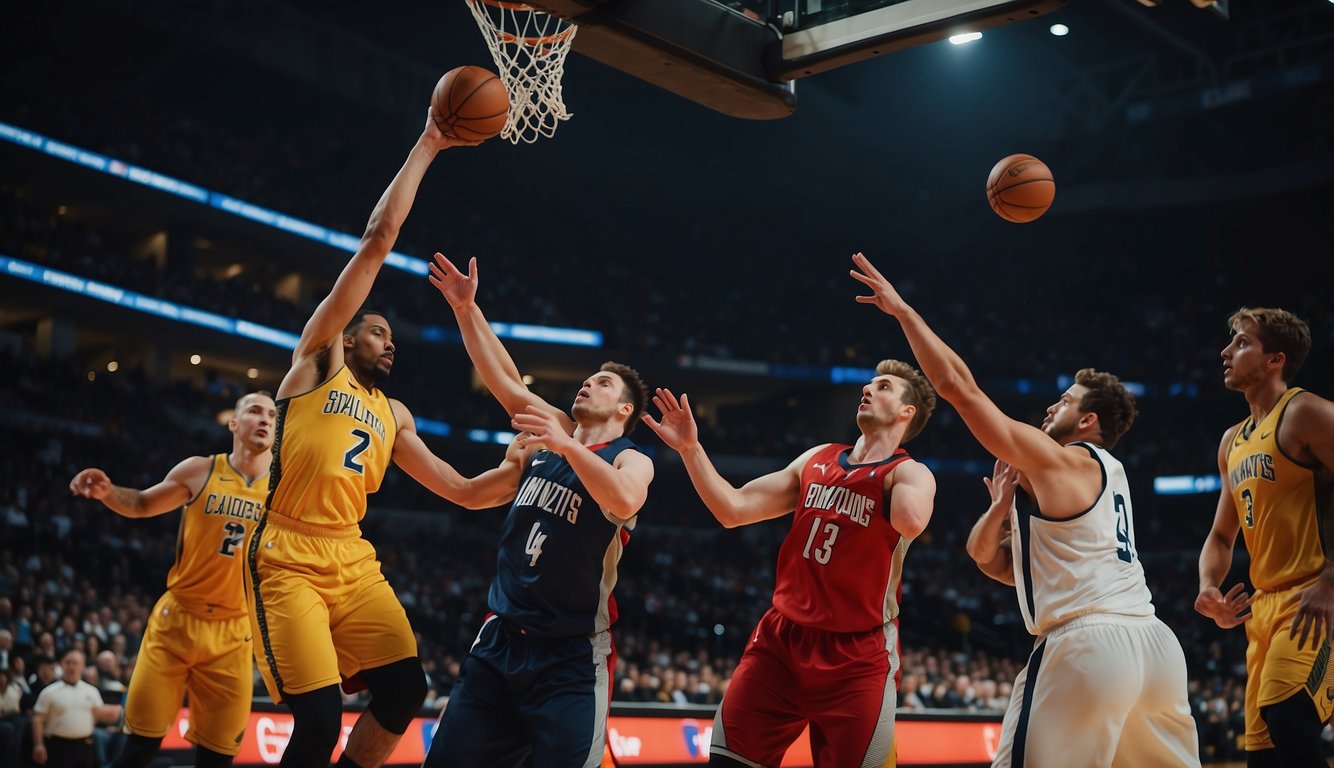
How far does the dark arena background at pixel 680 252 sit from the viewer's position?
24875mm

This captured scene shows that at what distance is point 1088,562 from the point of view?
14.9 ft

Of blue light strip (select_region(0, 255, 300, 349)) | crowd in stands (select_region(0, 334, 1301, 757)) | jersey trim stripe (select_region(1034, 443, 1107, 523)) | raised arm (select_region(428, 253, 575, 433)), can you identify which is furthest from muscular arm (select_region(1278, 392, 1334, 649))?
blue light strip (select_region(0, 255, 300, 349))

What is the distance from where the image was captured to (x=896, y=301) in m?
4.63

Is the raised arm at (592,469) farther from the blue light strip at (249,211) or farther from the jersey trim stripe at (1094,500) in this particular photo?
the blue light strip at (249,211)

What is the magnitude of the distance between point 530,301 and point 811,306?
8.95 meters

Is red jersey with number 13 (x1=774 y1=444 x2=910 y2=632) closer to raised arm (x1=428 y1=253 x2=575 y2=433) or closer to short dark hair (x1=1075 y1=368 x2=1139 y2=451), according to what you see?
short dark hair (x1=1075 y1=368 x2=1139 y2=451)

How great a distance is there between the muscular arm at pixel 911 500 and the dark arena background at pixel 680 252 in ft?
51.0

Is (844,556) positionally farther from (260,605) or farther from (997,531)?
(260,605)

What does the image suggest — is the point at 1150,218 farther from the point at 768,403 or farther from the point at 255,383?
the point at 255,383

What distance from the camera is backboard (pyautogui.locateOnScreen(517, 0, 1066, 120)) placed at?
5.97 meters

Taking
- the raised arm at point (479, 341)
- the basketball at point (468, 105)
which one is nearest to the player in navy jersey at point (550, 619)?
the raised arm at point (479, 341)

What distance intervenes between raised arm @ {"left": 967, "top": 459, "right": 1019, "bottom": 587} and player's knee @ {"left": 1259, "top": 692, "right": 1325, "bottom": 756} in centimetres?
114

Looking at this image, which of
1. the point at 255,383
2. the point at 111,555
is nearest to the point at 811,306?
the point at 255,383

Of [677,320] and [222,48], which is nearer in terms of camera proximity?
[222,48]
